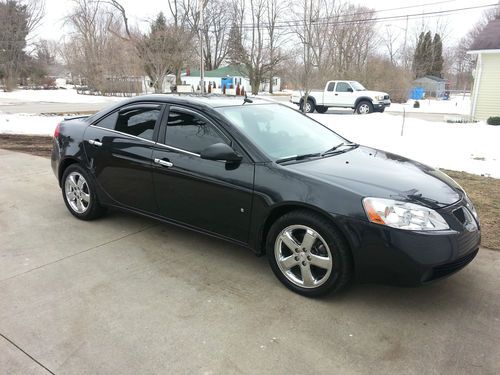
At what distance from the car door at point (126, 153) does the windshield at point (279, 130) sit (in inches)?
34.0

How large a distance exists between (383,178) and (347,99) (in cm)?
1900

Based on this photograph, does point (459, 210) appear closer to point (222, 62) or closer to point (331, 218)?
point (331, 218)

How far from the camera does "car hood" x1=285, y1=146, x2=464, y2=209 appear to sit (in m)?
3.07

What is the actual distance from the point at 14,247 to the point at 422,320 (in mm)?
3802

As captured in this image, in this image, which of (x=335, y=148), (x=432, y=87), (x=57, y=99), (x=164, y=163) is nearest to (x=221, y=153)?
(x=164, y=163)

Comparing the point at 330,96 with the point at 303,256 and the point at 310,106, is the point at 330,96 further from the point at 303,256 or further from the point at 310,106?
the point at 303,256

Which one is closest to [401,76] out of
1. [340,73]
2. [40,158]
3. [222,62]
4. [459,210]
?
[340,73]

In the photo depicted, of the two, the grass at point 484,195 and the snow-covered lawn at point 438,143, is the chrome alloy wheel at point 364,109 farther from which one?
the grass at point 484,195

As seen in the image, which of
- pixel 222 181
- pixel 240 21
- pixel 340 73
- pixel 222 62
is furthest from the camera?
pixel 222 62

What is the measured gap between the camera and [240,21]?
5347cm

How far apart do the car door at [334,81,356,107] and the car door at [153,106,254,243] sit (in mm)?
18571

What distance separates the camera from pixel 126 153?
14.0 ft

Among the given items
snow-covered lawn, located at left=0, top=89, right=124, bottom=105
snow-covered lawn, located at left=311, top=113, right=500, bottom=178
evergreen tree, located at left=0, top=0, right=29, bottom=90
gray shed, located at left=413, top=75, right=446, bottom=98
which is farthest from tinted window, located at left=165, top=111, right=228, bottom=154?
evergreen tree, located at left=0, top=0, right=29, bottom=90

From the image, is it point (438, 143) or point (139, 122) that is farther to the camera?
point (438, 143)
